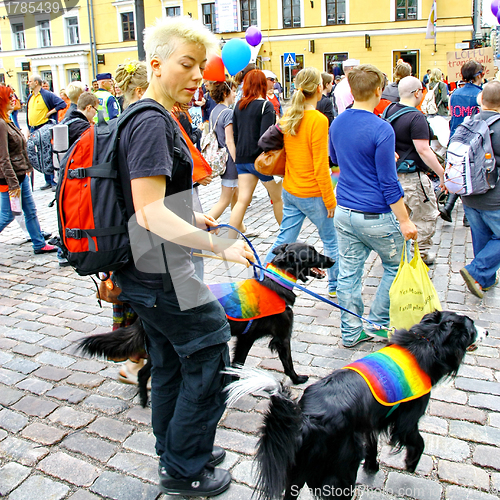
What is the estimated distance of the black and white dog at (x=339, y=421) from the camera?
1944 millimetres

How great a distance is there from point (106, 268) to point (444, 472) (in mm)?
2027

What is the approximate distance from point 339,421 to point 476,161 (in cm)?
329

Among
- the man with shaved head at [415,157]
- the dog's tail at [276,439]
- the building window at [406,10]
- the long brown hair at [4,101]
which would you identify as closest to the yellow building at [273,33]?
the building window at [406,10]

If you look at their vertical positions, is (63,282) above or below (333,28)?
below

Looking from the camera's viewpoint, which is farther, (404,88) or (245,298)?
(404,88)

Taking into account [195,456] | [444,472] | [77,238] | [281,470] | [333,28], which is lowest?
[444,472]

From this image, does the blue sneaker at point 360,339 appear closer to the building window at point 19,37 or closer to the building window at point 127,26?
the building window at point 127,26

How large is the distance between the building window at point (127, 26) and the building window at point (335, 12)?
1679 centimetres

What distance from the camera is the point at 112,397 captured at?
10.8ft

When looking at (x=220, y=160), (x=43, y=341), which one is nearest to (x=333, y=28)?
(x=220, y=160)

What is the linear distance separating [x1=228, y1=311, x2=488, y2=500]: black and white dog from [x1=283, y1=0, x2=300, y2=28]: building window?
4000 centimetres

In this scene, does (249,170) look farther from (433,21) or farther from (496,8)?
(433,21)

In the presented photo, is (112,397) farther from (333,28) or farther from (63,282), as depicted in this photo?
(333,28)

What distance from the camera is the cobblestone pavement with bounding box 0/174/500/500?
8.13 feet
